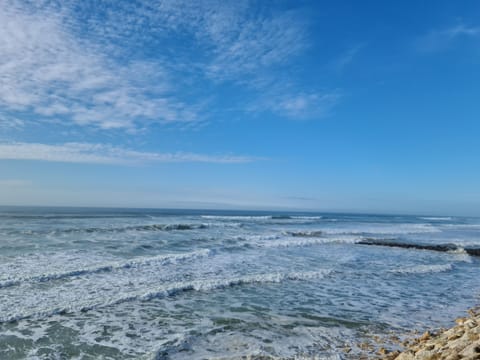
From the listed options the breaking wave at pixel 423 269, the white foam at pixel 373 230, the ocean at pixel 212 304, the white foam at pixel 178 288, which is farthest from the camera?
the white foam at pixel 373 230

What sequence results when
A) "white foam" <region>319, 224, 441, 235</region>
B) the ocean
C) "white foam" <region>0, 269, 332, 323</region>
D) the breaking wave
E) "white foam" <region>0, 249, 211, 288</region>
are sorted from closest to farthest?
the ocean
"white foam" <region>0, 269, 332, 323</region>
"white foam" <region>0, 249, 211, 288</region>
the breaking wave
"white foam" <region>319, 224, 441, 235</region>

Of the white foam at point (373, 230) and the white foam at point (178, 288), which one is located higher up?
the white foam at point (178, 288)

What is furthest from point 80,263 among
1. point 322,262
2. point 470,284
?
point 470,284

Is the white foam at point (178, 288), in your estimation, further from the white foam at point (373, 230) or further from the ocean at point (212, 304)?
the white foam at point (373, 230)

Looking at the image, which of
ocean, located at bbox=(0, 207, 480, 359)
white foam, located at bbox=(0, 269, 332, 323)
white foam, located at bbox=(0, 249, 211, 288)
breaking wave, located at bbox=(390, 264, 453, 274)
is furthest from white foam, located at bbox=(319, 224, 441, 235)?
white foam, located at bbox=(0, 269, 332, 323)

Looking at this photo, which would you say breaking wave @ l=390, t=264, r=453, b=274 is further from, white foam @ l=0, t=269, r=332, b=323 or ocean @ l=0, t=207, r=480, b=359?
white foam @ l=0, t=269, r=332, b=323

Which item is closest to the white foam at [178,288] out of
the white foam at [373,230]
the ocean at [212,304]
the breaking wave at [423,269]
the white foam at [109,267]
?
the ocean at [212,304]

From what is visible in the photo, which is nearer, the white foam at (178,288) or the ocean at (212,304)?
the ocean at (212,304)

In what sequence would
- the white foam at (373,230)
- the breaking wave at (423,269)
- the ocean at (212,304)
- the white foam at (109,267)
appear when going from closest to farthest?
the ocean at (212,304) → the white foam at (109,267) → the breaking wave at (423,269) → the white foam at (373,230)

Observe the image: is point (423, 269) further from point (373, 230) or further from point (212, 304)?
point (373, 230)

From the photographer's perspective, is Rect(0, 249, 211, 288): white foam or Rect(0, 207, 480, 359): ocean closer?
Rect(0, 207, 480, 359): ocean

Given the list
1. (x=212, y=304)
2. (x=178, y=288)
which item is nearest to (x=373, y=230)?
(x=178, y=288)

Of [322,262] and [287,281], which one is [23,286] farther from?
[322,262]

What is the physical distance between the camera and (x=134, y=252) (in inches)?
719
